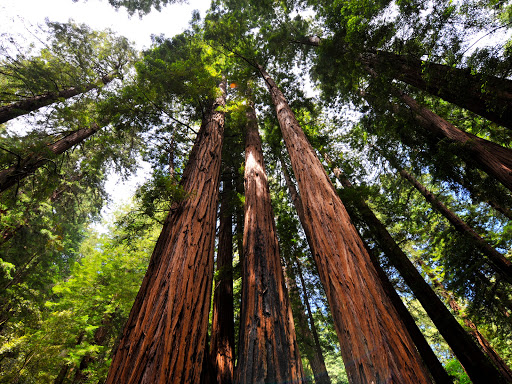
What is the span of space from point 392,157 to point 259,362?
5830mm

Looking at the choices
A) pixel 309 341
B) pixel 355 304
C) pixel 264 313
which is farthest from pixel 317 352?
pixel 355 304

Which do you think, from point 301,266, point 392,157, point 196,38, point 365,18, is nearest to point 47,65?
point 196,38

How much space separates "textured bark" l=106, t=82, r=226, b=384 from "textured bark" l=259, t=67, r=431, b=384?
4.23ft

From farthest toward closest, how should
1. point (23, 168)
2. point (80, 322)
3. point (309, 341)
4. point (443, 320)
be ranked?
point (309, 341) < point (80, 322) < point (23, 168) < point (443, 320)

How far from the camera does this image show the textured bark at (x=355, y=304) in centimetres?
133

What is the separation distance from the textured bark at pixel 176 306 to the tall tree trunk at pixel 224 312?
1941 millimetres

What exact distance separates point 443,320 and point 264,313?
4.31m

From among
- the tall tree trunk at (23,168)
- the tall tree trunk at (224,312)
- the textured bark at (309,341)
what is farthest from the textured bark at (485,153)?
the tall tree trunk at (23,168)

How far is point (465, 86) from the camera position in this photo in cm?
279

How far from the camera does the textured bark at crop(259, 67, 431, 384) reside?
133 centimetres

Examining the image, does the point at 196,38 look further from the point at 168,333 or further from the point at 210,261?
the point at 168,333

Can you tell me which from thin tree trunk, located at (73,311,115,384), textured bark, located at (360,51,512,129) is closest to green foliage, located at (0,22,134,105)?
A: thin tree trunk, located at (73,311,115,384)

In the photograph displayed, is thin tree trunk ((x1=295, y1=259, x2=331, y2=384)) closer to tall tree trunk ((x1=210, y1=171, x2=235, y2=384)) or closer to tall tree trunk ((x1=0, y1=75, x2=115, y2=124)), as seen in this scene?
tall tree trunk ((x1=210, y1=171, x2=235, y2=384))

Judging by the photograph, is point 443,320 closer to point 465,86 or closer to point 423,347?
point 423,347
